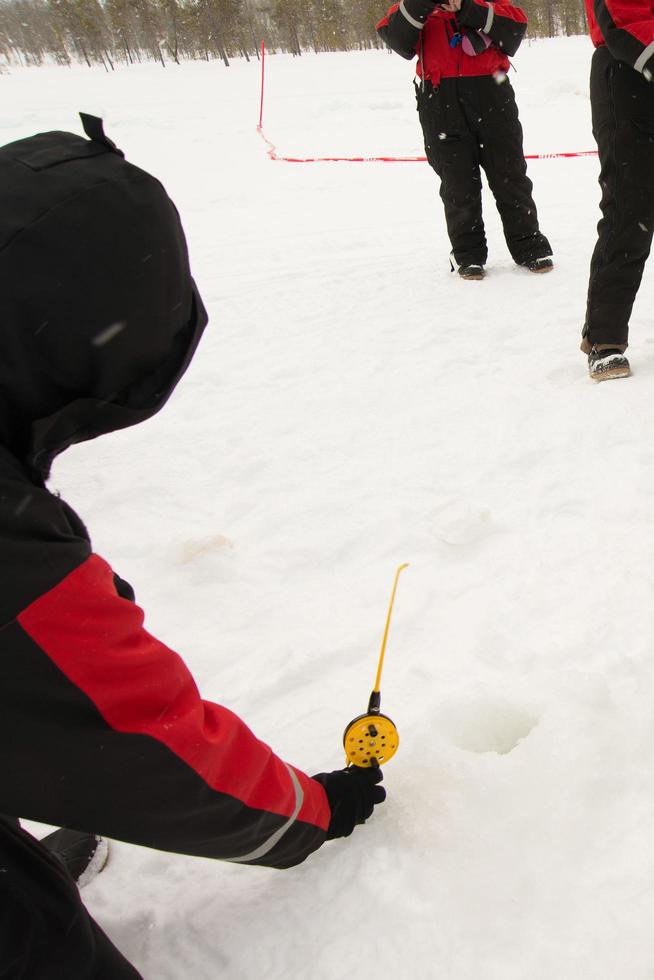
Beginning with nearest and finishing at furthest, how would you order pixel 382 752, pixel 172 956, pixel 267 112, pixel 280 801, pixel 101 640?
pixel 101 640
pixel 280 801
pixel 172 956
pixel 382 752
pixel 267 112

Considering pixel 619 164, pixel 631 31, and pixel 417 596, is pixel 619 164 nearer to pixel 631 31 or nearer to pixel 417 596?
pixel 631 31

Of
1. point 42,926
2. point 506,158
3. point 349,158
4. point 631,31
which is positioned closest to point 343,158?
point 349,158

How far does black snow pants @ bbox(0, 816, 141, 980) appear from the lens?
3.59 ft

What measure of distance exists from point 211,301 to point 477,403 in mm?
2772

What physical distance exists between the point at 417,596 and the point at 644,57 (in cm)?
212

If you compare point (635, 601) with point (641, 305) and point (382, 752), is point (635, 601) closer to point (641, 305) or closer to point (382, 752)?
point (382, 752)

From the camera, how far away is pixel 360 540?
101 inches

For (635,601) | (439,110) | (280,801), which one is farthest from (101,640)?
(439,110)

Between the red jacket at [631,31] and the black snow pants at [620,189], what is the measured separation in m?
0.13

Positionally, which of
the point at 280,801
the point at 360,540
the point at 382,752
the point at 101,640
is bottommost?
the point at 360,540

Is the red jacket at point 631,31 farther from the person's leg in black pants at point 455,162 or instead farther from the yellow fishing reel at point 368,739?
the yellow fishing reel at point 368,739

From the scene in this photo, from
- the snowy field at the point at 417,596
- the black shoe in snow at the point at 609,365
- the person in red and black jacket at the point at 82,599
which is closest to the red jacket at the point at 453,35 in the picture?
the snowy field at the point at 417,596

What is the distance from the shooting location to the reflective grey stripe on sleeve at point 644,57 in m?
2.49

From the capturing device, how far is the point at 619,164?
2803 mm
